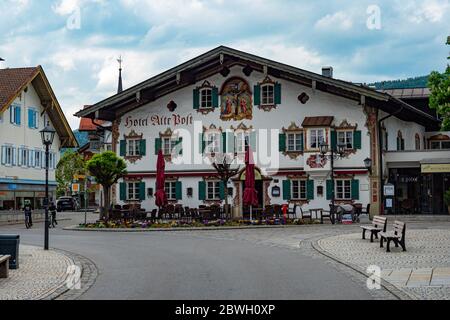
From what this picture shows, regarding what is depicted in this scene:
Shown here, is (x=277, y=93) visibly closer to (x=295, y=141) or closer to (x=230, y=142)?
(x=295, y=141)

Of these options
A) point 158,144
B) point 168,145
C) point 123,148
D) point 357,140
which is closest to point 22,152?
point 123,148

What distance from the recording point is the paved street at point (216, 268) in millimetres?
11992

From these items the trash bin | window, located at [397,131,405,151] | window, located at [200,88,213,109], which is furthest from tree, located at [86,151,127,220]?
the trash bin

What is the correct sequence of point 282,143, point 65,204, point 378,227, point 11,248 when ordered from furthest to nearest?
point 65,204
point 282,143
point 378,227
point 11,248

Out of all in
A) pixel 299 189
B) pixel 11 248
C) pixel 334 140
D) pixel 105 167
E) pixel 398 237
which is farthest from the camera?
pixel 299 189

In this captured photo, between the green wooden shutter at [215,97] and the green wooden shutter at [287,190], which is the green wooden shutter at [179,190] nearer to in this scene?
the green wooden shutter at [215,97]

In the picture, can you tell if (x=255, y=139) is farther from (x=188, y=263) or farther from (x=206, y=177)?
(x=188, y=263)

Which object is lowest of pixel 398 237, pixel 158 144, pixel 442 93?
pixel 398 237

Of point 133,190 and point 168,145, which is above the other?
point 168,145

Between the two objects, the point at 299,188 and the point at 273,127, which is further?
the point at 273,127

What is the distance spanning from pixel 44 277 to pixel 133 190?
28200 mm

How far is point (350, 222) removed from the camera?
3425cm

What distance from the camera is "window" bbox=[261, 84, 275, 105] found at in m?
40.0

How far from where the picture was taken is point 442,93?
28.4m
